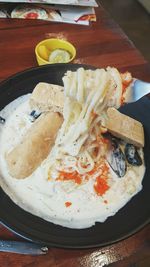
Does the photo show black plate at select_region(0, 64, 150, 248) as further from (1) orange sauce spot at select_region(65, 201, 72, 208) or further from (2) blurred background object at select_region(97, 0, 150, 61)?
(2) blurred background object at select_region(97, 0, 150, 61)

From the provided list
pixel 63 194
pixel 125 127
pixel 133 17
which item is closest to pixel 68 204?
pixel 63 194

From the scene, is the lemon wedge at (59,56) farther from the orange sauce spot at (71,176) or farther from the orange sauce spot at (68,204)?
the orange sauce spot at (68,204)

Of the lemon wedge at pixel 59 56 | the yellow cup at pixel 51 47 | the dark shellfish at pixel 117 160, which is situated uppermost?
the yellow cup at pixel 51 47

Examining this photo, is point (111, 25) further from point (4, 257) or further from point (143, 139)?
point (4, 257)

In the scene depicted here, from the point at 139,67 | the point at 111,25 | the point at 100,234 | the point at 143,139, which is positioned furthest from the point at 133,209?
the point at 111,25

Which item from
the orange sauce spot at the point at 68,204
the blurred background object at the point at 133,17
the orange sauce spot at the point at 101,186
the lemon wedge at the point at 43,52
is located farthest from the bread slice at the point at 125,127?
the blurred background object at the point at 133,17
